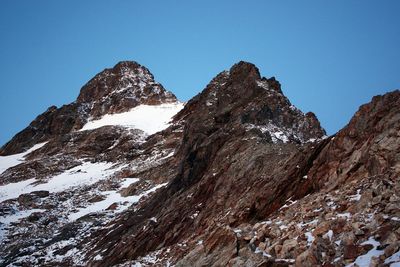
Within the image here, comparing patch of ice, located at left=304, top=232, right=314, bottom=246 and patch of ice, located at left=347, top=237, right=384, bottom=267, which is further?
patch of ice, located at left=304, top=232, right=314, bottom=246

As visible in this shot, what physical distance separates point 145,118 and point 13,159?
22.7 m

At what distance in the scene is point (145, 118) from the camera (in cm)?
8300

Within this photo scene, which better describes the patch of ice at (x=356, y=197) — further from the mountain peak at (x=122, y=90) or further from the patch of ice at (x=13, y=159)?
the mountain peak at (x=122, y=90)

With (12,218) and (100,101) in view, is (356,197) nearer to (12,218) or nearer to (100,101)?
(12,218)

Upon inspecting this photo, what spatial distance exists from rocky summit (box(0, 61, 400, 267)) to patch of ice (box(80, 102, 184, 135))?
1.05 meters

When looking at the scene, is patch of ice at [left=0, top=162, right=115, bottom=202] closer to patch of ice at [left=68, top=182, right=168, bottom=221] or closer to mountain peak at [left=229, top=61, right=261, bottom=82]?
patch of ice at [left=68, top=182, right=168, bottom=221]

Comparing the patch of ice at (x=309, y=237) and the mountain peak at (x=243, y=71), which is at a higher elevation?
the mountain peak at (x=243, y=71)

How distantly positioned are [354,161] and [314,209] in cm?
483

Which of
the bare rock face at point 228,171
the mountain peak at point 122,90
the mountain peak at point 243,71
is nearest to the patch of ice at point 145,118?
the mountain peak at point 122,90

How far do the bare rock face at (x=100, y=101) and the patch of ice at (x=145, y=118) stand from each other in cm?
233

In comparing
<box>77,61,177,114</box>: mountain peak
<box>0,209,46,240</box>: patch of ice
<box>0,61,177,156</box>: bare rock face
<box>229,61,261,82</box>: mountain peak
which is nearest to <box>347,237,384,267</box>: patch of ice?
<box>0,209,46,240</box>: patch of ice

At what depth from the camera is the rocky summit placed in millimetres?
15922

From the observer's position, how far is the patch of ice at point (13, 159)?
7389 cm

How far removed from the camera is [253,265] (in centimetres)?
1570
